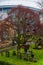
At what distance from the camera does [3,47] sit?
18.6 m

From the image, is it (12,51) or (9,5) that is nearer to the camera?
(12,51)

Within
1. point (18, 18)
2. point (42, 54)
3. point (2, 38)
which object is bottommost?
point (42, 54)

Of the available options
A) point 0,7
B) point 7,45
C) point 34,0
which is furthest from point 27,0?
point 7,45

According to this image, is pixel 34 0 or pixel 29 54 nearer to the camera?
pixel 29 54

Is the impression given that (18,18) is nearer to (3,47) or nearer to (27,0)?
(3,47)

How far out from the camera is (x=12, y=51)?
18.0m

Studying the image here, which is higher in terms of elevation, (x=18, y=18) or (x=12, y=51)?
(x=18, y=18)

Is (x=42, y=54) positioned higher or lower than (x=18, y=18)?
lower

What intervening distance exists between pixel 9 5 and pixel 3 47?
737 inches

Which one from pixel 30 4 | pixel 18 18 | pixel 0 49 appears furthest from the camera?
pixel 30 4

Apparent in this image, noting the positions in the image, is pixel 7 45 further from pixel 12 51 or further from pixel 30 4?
pixel 30 4

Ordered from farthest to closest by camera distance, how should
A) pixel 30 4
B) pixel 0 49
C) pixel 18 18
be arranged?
pixel 30 4
pixel 0 49
pixel 18 18

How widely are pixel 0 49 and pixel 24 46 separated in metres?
1.75

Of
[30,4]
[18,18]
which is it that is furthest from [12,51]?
[30,4]
